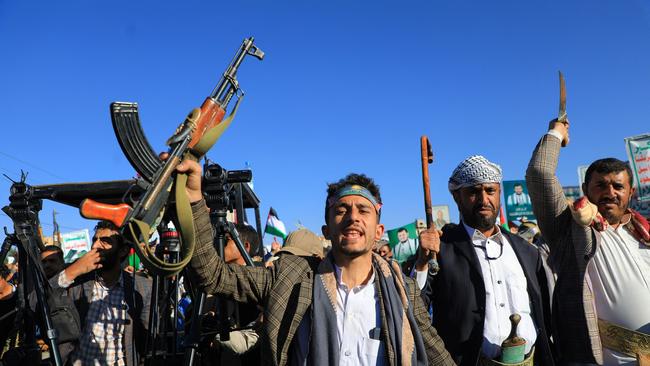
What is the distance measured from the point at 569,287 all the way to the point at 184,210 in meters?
2.16

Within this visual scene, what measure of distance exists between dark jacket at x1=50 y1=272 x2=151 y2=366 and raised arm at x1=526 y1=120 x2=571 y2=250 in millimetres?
2871

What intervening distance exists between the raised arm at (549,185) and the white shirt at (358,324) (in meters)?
1.06

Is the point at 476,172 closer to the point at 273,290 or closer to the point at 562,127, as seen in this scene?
the point at 562,127

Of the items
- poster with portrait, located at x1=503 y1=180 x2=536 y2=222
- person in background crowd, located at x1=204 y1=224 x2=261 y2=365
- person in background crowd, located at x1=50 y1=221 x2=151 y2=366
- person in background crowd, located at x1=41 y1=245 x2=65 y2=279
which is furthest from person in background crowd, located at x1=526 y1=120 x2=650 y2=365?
poster with portrait, located at x1=503 y1=180 x2=536 y2=222

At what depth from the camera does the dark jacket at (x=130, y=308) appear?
364 cm

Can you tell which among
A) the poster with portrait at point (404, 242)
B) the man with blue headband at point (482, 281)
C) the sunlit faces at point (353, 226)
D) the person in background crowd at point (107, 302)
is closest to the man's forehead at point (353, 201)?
the sunlit faces at point (353, 226)

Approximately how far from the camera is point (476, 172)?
296 cm

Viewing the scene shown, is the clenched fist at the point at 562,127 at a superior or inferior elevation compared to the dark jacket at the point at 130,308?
superior

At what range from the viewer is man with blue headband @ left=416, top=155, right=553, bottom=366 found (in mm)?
2764

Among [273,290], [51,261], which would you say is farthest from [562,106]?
[51,261]

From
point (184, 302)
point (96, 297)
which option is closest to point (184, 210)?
point (96, 297)

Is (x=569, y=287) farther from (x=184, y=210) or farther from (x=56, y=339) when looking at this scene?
(x=56, y=339)

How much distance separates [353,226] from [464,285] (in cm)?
93

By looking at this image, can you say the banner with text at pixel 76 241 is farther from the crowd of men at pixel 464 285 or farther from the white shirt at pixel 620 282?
the white shirt at pixel 620 282
